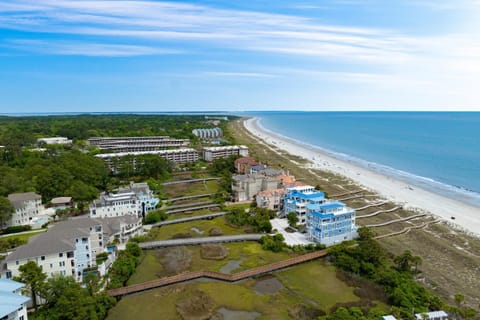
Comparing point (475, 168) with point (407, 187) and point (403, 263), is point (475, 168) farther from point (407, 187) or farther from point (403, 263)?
point (403, 263)

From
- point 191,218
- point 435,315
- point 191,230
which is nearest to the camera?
point 435,315

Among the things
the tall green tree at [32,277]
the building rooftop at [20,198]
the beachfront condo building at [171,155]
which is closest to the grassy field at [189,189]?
the beachfront condo building at [171,155]

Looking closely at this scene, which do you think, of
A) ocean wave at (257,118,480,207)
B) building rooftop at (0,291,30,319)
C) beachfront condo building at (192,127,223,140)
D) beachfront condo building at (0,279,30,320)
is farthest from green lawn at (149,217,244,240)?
beachfront condo building at (192,127,223,140)

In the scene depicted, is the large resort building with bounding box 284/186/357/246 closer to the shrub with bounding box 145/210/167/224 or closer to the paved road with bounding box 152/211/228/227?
the paved road with bounding box 152/211/228/227

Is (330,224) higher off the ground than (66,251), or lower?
lower

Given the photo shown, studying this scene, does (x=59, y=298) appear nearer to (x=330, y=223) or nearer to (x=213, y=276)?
(x=213, y=276)

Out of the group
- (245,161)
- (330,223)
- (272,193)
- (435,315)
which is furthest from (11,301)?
(245,161)
